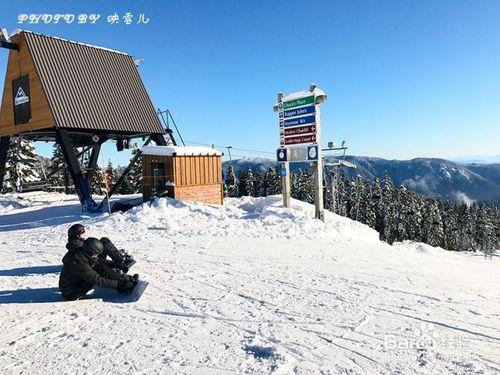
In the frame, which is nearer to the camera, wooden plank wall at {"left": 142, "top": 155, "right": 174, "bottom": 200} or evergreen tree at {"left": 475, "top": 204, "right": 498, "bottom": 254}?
wooden plank wall at {"left": 142, "top": 155, "right": 174, "bottom": 200}

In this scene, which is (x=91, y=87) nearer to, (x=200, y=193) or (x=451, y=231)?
(x=200, y=193)

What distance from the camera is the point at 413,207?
67812mm

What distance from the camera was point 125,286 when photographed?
20.4ft

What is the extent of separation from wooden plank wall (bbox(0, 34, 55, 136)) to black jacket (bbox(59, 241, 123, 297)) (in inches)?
504

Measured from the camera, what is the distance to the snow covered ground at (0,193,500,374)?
13.6ft

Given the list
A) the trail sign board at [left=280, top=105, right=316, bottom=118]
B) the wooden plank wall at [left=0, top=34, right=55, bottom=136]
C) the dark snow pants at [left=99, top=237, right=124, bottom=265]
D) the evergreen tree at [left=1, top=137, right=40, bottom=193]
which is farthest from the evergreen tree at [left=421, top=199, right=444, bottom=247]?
the dark snow pants at [left=99, top=237, right=124, bottom=265]

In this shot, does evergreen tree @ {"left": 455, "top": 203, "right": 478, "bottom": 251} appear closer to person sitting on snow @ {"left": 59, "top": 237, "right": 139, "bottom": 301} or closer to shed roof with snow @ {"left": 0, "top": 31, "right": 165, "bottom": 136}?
shed roof with snow @ {"left": 0, "top": 31, "right": 165, "bottom": 136}

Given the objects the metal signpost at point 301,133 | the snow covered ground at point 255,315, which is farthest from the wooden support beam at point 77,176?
the metal signpost at point 301,133

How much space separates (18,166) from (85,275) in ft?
122

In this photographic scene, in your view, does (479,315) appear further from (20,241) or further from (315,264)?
(20,241)

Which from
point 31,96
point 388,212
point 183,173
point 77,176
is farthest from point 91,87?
point 388,212

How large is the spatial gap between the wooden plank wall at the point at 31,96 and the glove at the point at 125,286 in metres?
13.2

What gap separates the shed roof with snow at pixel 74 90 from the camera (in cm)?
1727

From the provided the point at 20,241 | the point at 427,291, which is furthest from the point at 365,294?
the point at 20,241
